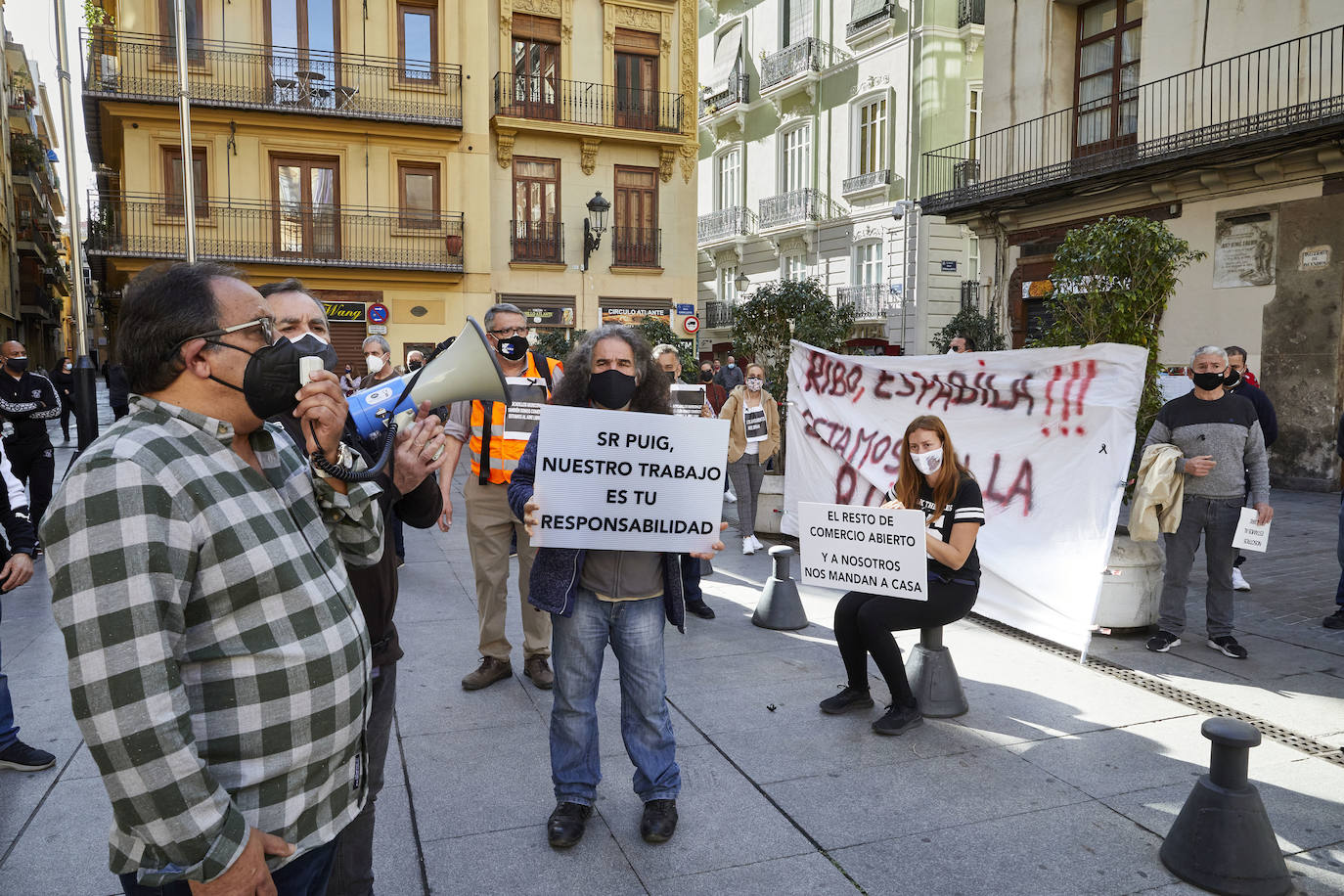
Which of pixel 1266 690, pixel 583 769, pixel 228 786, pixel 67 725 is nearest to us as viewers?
pixel 228 786

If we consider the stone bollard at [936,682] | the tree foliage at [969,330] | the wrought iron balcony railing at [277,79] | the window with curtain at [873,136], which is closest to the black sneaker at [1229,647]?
the stone bollard at [936,682]

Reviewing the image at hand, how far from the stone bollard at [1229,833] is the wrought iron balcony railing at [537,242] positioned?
23.9 m

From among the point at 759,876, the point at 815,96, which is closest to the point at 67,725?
the point at 759,876

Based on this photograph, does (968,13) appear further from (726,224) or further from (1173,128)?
(1173,128)

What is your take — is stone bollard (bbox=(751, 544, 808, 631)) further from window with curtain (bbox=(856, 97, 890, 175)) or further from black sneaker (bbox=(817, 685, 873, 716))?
window with curtain (bbox=(856, 97, 890, 175))

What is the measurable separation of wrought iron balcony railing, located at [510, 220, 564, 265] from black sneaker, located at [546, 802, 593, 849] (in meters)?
23.3

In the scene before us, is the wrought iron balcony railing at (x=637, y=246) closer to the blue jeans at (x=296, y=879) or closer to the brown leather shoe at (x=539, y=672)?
the brown leather shoe at (x=539, y=672)

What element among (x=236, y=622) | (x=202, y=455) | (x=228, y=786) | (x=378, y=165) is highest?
(x=378, y=165)

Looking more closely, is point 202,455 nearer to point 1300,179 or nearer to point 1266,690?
point 1266,690

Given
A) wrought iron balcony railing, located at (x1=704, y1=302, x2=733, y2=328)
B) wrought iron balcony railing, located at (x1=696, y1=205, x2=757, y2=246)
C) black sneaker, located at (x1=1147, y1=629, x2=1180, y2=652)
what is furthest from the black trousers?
wrought iron balcony railing, located at (x1=704, y1=302, x2=733, y2=328)

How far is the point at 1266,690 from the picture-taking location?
5125 millimetres

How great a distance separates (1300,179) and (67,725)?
16.0 meters

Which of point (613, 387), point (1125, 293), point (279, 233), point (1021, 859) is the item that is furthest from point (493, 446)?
point (279, 233)

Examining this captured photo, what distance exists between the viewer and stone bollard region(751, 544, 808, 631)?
6312 mm
